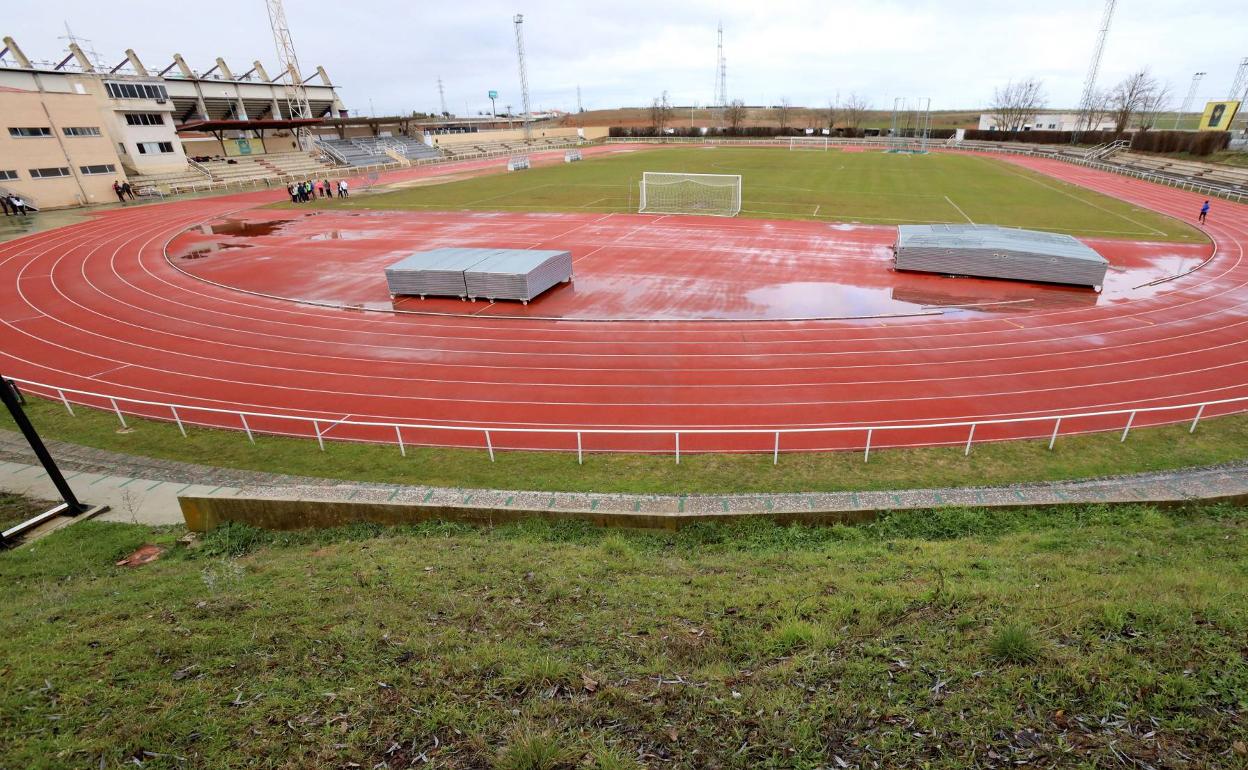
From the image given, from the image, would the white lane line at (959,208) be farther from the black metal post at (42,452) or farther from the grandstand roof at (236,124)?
the grandstand roof at (236,124)

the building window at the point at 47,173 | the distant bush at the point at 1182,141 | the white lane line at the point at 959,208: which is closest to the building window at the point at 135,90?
the building window at the point at 47,173

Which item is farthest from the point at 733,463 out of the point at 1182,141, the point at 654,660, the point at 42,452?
the point at 1182,141

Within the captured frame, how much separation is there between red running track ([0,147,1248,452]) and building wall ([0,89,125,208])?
30545 millimetres

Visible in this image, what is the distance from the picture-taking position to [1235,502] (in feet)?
29.0

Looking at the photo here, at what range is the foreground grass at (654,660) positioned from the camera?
14.3 ft

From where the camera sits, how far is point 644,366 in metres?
16.5

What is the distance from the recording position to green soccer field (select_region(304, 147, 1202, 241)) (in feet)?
118

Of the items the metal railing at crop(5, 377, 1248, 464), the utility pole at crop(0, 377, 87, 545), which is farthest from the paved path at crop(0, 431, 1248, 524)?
the metal railing at crop(5, 377, 1248, 464)

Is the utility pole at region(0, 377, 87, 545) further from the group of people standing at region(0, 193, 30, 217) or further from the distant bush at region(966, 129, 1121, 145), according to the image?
the distant bush at region(966, 129, 1121, 145)

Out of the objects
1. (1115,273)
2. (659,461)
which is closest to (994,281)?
(1115,273)

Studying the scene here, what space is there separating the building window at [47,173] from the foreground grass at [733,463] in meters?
47.3

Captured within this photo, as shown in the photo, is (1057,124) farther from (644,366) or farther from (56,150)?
(56,150)

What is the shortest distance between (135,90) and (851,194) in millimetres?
65724

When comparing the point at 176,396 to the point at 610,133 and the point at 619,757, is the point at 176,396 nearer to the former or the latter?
the point at 619,757
